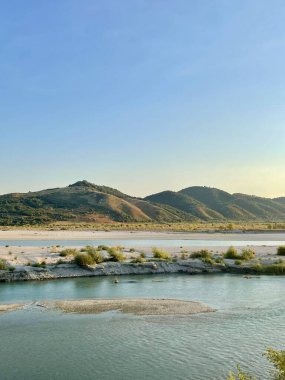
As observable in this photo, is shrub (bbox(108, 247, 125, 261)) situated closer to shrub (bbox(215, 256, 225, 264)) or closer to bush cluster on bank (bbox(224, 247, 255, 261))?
shrub (bbox(215, 256, 225, 264))

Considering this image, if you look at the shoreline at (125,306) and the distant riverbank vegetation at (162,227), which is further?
the distant riverbank vegetation at (162,227)

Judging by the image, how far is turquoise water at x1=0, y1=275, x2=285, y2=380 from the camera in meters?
13.6

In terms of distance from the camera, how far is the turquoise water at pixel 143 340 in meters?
13.6

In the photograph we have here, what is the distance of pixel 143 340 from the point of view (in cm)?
1678

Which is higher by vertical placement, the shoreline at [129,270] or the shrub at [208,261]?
the shrub at [208,261]

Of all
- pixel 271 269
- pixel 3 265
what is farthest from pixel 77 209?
pixel 271 269

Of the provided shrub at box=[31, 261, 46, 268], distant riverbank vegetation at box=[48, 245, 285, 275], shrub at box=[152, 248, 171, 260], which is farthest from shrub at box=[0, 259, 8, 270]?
shrub at box=[152, 248, 171, 260]

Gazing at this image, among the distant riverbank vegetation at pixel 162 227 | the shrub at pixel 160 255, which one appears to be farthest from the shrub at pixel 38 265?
the distant riverbank vegetation at pixel 162 227

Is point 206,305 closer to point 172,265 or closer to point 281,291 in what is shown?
point 281,291

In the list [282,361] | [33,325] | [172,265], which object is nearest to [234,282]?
[172,265]

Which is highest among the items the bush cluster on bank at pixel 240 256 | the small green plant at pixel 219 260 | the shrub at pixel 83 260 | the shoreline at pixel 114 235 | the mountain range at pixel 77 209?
the mountain range at pixel 77 209

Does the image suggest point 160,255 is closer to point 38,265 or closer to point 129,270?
point 129,270

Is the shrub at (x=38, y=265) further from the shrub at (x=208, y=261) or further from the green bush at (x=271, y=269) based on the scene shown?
the green bush at (x=271, y=269)

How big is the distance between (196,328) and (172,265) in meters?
18.3
